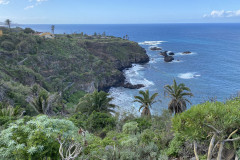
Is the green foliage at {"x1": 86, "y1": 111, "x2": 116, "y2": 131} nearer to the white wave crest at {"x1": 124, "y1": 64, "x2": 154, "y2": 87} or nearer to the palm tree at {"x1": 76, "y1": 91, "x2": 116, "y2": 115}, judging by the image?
the palm tree at {"x1": 76, "y1": 91, "x2": 116, "y2": 115}

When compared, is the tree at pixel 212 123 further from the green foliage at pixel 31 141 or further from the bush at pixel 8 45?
the bush at pixel 8 45

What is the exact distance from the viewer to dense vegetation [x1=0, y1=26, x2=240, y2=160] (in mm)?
7709

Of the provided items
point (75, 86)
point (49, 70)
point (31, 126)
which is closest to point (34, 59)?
point (49, 70)

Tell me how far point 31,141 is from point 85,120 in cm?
1461

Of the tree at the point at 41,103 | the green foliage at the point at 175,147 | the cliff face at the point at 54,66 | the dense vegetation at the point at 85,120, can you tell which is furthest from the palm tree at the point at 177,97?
the cliff face at the point at 54,66

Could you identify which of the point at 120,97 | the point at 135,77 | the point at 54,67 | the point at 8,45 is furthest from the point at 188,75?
the point at 8,45

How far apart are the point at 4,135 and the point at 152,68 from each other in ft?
238

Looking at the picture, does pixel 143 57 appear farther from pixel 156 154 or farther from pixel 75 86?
pixel 156 154

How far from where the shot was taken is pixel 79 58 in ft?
233

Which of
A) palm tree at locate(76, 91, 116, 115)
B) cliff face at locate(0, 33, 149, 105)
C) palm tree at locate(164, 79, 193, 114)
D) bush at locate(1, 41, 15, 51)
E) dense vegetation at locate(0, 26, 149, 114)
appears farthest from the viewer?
bush at locate(1, 41, 15, 51)

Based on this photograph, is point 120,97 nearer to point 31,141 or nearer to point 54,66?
point 54,66

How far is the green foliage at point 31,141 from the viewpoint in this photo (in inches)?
322

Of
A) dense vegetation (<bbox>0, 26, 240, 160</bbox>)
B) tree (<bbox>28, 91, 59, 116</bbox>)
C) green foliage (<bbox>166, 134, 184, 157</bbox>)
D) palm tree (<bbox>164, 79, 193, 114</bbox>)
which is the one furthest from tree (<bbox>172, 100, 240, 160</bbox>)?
tree (<bbox>28, 91, 59, 116</bbox>)

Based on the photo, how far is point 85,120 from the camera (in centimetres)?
2288
